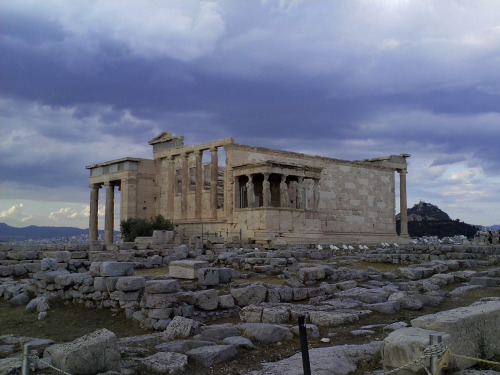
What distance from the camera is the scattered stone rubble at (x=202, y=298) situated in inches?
244

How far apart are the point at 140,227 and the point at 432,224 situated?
54541 mm

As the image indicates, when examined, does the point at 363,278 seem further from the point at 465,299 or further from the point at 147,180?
the point at 147,180

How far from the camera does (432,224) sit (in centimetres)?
7219

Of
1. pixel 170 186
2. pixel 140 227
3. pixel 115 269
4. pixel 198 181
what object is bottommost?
pixel 115 269

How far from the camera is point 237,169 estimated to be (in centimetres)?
2978

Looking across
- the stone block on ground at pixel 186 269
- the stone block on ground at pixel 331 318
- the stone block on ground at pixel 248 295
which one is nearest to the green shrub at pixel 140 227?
the stone block on ground at pixel 186 269

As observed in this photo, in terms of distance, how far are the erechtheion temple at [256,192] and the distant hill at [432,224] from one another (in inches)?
1020

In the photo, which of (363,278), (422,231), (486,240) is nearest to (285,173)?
(486,240)

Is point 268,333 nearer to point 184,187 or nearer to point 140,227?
point 140,227

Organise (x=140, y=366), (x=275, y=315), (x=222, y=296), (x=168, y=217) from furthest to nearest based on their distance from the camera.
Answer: (x=168, y=217)
(x=222, y=296)
(x=275, y=315)
(x=140, y=366)

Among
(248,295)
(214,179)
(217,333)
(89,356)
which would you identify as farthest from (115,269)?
(214,179)

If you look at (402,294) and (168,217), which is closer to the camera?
(402,294)

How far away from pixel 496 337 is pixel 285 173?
23.8 m

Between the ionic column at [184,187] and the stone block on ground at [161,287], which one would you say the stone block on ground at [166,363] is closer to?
the stone block on ground at [161,287]
